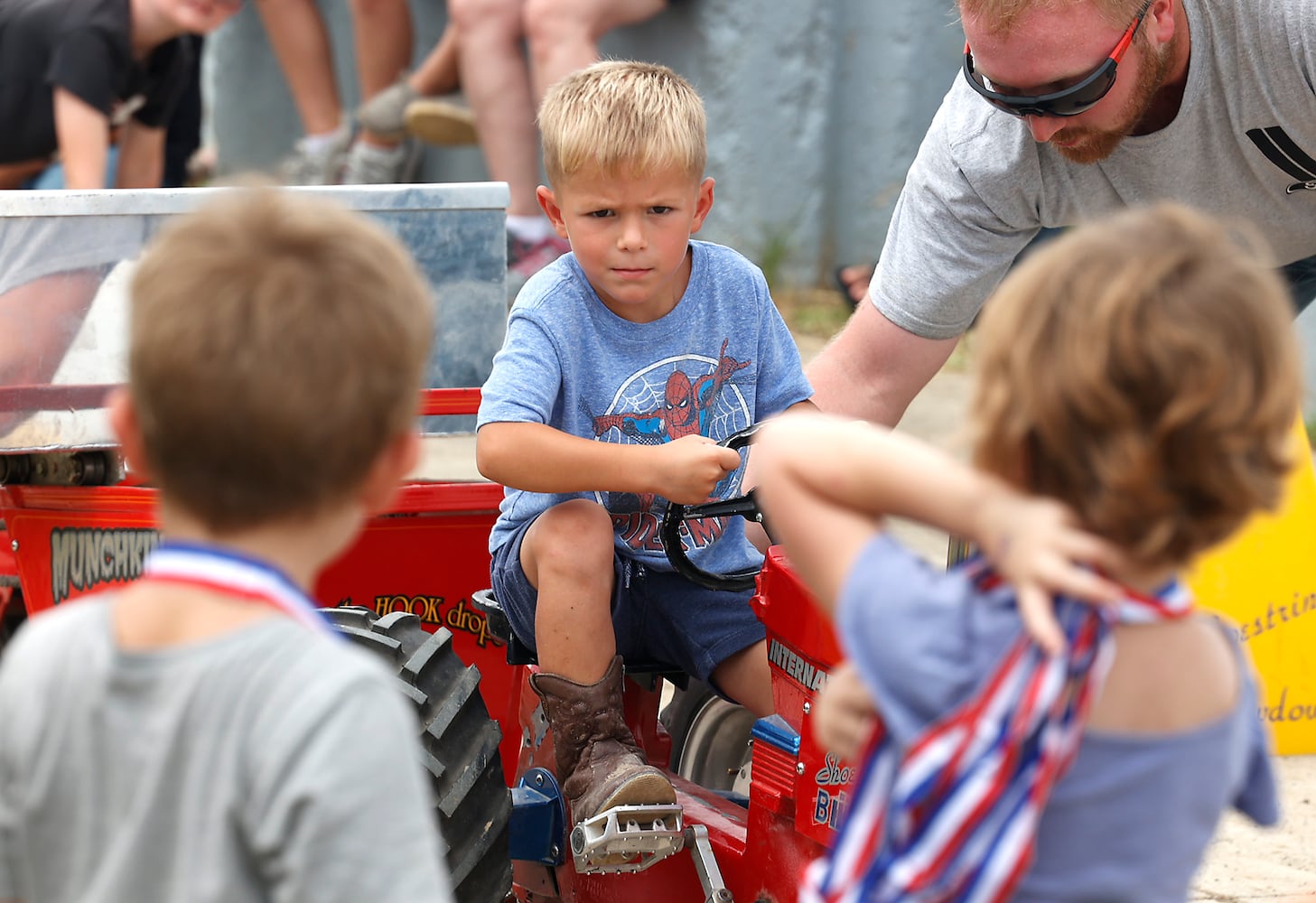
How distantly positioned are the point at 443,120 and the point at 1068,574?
209 inches

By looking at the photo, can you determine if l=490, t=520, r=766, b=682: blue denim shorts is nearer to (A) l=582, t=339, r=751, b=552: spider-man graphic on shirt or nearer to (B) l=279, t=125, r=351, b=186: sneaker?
(A) l=582, t=339, r=751, b=552: spider-man graphic on shirt

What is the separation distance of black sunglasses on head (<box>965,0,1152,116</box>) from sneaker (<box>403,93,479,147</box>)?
3735 mm

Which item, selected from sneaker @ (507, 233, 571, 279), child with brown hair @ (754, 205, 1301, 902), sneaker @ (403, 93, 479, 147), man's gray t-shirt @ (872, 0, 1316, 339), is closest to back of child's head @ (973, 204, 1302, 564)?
child with brown hair @ (754, 205, 1301, 902)

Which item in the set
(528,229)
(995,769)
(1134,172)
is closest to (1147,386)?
(995,769)

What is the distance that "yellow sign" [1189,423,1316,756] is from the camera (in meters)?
3.24

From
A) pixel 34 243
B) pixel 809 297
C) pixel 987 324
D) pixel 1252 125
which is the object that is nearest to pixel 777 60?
pixel 809 297

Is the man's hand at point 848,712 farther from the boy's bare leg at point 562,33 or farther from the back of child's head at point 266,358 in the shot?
the boy's bare leg at point 562,33

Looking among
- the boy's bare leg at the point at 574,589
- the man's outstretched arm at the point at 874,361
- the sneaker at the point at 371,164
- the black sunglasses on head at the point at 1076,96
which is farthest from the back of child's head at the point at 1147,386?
the sneaker at the point at 371,164

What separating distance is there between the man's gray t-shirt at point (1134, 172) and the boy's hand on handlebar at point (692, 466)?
1.17m

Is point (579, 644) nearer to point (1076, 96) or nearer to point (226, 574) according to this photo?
point (226, 574)

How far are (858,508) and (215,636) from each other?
490 millimetres

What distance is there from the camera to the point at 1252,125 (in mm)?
2684

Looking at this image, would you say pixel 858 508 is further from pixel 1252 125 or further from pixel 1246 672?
pixel 1252 125

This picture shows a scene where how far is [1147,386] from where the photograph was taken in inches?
42.7
